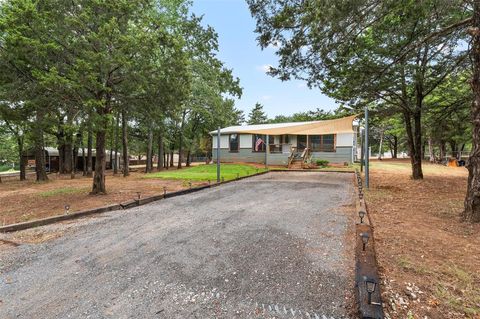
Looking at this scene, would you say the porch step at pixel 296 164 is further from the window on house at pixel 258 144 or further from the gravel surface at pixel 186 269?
the gravel surface at pixel 186 269

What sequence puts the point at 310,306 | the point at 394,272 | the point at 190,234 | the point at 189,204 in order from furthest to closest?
1. the point at 189,204
2. the point at 190,234
3. the point at 394,272
4. the point at 310,306

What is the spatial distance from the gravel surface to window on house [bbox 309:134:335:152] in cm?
1463

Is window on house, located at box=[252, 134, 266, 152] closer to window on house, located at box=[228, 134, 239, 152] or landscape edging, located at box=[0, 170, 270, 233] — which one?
window on house, located at box=[228, 134, 239, 152]

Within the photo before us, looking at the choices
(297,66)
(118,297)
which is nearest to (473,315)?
(118,297)

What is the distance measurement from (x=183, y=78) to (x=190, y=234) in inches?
214

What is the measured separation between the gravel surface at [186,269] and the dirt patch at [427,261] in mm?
425

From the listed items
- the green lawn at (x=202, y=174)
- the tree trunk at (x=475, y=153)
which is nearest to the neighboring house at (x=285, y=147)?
the green lawn at (x=202, y=174)

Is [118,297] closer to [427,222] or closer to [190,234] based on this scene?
[190,234]

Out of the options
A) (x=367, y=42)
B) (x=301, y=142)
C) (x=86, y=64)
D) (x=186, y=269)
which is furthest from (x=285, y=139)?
(x=186, y=269)

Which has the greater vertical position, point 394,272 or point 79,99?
point 79,99

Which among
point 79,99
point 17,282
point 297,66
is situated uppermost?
point 297,66

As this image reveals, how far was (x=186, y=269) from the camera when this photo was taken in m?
2.88

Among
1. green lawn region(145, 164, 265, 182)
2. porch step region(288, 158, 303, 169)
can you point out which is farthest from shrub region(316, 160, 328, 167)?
green lawn region(145, 164, 265, 182)

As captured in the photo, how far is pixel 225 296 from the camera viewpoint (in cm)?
236
